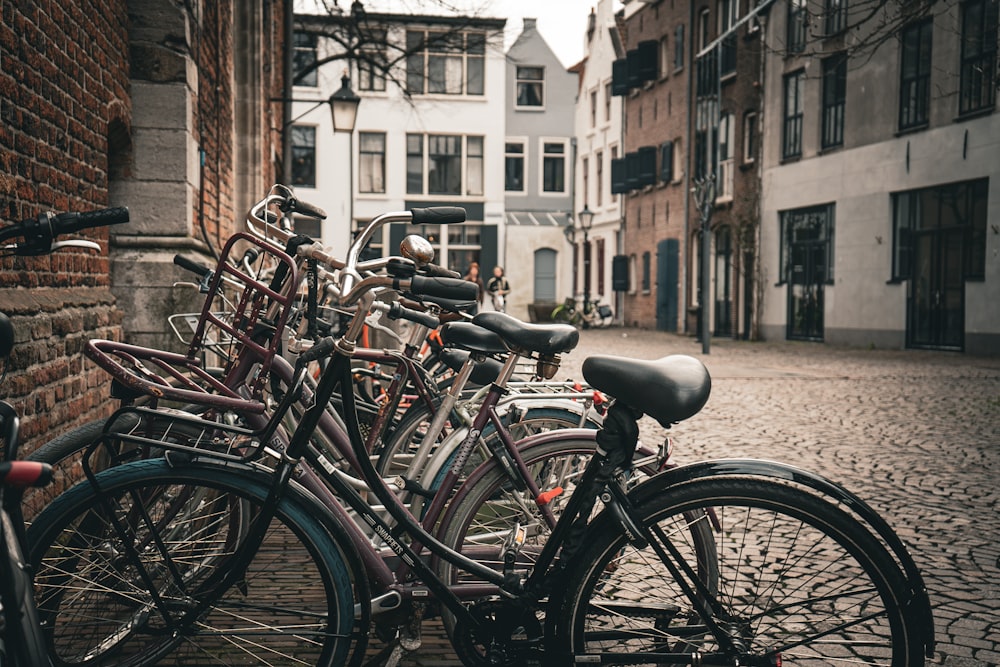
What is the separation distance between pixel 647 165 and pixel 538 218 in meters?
10.7

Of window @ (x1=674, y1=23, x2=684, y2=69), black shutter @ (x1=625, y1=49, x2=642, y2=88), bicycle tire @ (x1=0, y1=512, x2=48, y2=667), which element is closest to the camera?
bicycle tire @ (x1=0, y1=512, x2=48, y2=667)

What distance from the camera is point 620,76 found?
3481 centimetres

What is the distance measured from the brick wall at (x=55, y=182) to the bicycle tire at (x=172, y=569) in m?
1.66

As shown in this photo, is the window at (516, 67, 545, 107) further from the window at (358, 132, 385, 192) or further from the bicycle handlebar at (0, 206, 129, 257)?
the bicycle handlebar at (0, 206, 129, 257)

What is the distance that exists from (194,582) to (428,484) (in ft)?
2.44

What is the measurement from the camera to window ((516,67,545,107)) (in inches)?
1719

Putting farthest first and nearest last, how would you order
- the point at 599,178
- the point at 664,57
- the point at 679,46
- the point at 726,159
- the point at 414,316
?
the point at 599,178 < the point at 664,57 < the point at 679,46 < the point at 726,159 < the point at 414,316

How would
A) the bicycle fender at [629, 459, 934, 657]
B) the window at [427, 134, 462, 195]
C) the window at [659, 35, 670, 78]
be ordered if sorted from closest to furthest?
1. the bicycle fender at [629, 459, 934, 657]
2. the window at [659, 35, 670, 78]
3. the window at [427, 134, 462, 195]

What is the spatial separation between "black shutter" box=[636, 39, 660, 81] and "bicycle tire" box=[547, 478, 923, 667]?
31.8 m

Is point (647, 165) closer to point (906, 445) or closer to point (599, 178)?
point (599, 178)

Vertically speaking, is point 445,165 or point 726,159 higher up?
point 445,165

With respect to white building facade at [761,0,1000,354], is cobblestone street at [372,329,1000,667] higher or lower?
lower

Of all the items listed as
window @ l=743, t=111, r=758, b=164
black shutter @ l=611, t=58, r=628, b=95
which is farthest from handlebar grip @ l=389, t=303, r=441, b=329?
black shutter @ l=611, t=58, r=628, b=95

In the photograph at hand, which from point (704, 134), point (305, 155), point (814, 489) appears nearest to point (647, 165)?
point (704, 134)
